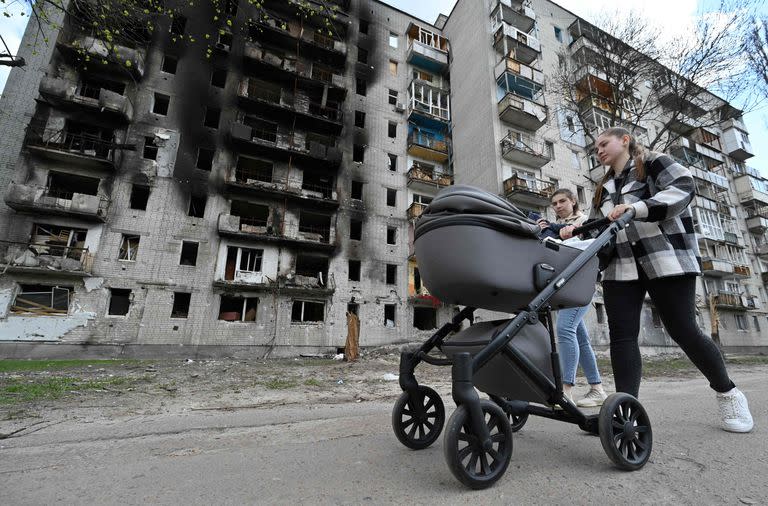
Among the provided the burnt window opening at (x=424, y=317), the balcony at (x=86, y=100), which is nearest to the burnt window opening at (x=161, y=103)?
the balcony at (x=86, y=100)

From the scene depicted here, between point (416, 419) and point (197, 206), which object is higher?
point (197, 206)

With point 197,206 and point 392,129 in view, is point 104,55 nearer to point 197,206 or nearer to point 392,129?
point 197,206

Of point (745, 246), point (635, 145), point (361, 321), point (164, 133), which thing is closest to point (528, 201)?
point (361, 321)

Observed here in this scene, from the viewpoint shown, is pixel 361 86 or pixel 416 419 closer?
pixel 416 419

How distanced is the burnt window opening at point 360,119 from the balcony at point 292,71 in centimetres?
147

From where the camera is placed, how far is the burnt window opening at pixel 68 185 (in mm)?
15367

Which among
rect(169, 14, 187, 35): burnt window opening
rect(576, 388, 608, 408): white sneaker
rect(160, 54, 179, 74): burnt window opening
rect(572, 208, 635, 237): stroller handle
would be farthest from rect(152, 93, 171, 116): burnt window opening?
rect(576, 388, 608, 408): white sneaker

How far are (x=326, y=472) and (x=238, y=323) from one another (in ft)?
51.1

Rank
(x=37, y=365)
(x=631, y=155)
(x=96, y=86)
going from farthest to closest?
(x=96, y=86) < (x=37, y=365) < (x=631, y=155)

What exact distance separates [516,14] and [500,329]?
28.6m

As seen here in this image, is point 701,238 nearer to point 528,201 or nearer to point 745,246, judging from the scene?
point 745,246

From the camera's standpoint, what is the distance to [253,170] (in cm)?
1984

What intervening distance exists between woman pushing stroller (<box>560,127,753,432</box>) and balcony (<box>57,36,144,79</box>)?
20691 mm

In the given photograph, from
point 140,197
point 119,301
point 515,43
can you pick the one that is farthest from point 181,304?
point 515,43
